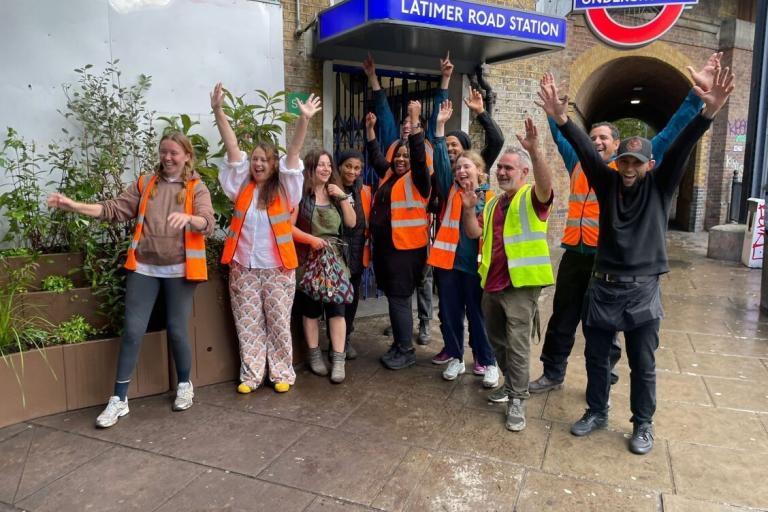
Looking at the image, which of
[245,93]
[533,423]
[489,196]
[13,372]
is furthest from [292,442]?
[245,93]

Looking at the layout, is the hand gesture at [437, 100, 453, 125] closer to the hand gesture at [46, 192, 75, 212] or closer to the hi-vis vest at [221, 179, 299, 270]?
the hi-vis vest at [221, 179, 299, 270]

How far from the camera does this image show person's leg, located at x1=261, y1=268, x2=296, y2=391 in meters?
4.12

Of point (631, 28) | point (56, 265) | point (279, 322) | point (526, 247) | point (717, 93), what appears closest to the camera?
point (717, 93)

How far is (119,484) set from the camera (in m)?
3.04

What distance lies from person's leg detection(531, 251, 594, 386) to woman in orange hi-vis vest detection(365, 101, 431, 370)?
1052 millimetres

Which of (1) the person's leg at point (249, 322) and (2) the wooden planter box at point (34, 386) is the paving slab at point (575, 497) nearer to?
(1) the person's leg at point (249, 322)

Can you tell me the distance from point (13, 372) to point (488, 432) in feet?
9.61

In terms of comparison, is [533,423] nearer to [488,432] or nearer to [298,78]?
[488,432]

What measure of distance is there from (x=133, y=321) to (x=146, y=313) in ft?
0.30

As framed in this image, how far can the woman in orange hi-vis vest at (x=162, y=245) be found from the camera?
3689 mm

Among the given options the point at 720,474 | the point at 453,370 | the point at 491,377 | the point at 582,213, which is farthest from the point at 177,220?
the point at 720,474

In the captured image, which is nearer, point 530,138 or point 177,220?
point 530,138

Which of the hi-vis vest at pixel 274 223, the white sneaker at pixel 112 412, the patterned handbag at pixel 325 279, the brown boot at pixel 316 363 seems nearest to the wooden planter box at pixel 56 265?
the white sneaker at pixel 112 412

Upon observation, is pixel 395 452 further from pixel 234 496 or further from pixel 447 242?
pixel 447 242
